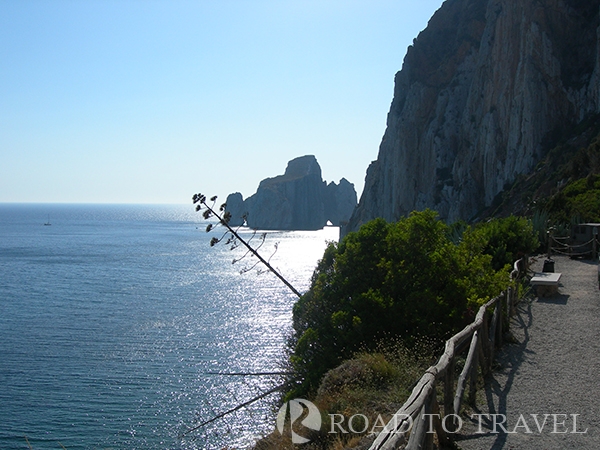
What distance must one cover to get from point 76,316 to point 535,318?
111ft

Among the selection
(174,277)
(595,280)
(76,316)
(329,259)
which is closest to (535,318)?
(329,259)

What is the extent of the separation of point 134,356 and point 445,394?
25657 millimetres

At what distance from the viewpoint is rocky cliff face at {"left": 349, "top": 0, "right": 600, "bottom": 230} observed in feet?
186

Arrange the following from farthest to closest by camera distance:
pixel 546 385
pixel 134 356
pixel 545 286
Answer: pixel 134 356 < pixel 545 286 < pixel 546 385

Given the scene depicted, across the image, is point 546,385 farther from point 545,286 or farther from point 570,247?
point 570,247

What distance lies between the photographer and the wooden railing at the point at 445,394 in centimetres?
502

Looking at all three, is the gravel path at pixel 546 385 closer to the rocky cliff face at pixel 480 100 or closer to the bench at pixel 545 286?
the bench at pixel 545 286

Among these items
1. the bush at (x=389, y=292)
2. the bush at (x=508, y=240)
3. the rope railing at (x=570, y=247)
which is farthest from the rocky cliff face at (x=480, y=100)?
the bush at (x=389, y=292)

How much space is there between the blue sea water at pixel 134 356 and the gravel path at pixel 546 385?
517cm

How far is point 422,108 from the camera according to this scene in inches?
3223

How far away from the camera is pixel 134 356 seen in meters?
29.5

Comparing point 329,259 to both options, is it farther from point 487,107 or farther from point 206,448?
point 487,107

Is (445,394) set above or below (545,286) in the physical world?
below

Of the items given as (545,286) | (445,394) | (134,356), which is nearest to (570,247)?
(545,286)
